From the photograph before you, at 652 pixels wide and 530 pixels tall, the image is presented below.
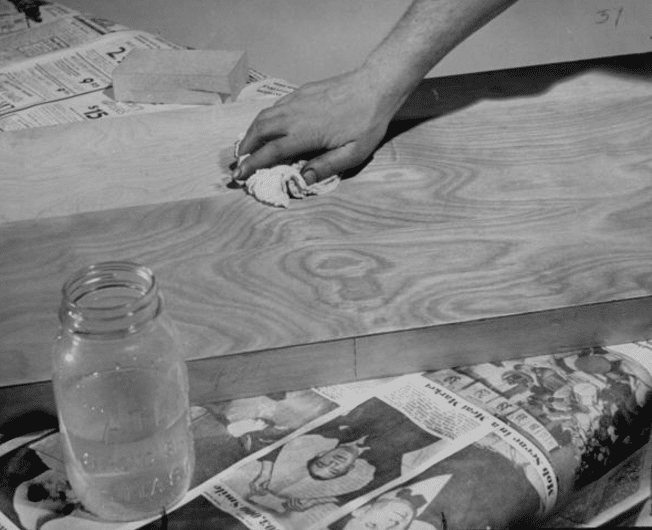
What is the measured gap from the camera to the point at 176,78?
131 cm

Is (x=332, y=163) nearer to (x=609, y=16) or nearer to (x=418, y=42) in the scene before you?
(x=418, y=42)

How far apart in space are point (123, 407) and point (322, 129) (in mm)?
414

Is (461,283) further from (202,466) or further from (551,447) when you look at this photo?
(202,466)

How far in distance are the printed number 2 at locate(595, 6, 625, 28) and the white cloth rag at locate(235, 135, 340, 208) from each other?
154 cm

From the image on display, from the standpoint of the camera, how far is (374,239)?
976 mm

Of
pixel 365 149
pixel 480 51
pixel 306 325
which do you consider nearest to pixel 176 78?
pixel 365 149

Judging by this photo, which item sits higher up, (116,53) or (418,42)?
(418,42)

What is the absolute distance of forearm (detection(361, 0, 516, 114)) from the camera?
3.65 ft

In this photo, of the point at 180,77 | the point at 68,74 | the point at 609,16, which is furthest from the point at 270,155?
the point at 609,16

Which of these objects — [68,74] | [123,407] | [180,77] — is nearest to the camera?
[123,407]

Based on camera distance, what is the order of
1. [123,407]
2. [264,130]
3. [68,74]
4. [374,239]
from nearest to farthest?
[123,407]
[374,239]
[264,130]
[68,74]

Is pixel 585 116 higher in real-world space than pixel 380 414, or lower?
higher

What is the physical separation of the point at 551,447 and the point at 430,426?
94 mm

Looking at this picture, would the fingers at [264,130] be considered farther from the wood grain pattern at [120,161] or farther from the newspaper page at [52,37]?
the newspaper page at [52,37]
